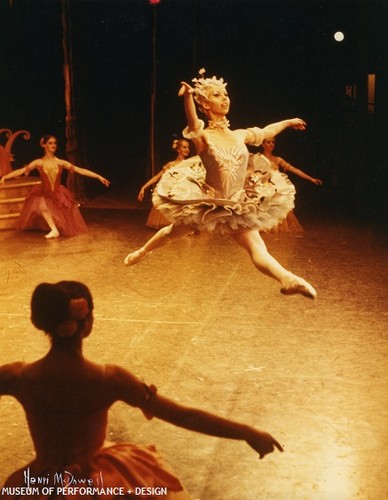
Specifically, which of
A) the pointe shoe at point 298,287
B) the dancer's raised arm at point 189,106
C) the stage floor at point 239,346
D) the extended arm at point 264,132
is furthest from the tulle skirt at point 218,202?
the stage floor at point 239,346

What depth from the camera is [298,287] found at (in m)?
4.01

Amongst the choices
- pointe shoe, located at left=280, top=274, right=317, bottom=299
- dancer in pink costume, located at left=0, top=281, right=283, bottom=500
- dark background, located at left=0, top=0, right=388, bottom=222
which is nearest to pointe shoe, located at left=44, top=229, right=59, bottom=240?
dark background, located at left=0, top=0, right=388, bottom=222

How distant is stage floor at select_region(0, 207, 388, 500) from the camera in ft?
12.4

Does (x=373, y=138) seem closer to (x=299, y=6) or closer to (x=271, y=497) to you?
(x=299, y=6)

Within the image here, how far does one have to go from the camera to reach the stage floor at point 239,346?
3.79 meters

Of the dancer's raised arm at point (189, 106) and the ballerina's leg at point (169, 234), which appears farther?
the ballerina's leg at point (169, 234)

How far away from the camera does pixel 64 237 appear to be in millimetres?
9539

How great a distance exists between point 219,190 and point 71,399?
101 inches

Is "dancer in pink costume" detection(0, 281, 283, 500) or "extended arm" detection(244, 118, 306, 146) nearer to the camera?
"dancer in pink costume" detection(0, 281, 283, 500)

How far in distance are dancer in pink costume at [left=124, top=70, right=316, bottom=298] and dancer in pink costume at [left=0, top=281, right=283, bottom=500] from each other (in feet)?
6.65

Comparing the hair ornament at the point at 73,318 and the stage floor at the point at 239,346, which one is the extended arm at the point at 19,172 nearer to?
the stage floor at the point at 239,346

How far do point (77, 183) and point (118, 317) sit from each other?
20.0ft

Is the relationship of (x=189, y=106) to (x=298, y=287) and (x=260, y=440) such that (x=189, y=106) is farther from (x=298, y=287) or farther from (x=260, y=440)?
(x=260, y=440)

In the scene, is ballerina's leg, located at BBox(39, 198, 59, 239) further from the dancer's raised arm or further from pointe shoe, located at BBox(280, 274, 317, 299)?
pointe shoe, located at BBox(280, 274, 317, 299)
